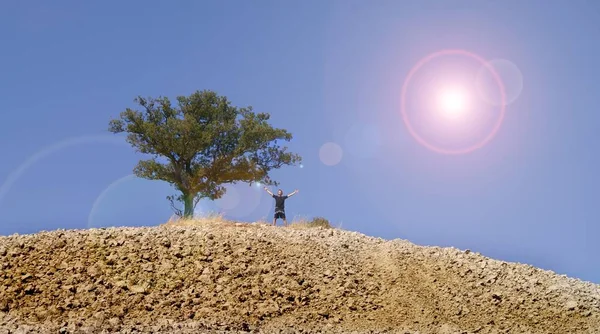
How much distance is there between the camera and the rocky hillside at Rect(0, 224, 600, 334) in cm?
1153

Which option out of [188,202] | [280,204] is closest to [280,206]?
[280,204]

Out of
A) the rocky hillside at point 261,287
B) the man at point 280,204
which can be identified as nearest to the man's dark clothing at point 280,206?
the man at point 280,204

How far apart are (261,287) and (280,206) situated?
486 inches

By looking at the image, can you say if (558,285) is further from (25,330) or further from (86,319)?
(25,330)

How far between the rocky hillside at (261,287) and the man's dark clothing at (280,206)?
7994 mm

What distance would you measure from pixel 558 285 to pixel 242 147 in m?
21.4

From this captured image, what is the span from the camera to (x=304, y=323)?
11727mm

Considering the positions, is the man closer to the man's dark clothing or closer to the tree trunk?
the man's dark clothing

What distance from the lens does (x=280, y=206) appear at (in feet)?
82.8

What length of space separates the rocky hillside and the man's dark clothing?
799cm

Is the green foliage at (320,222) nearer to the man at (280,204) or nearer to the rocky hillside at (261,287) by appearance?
A: the man at (280,204)

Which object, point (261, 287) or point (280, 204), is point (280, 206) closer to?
point (280, 204)

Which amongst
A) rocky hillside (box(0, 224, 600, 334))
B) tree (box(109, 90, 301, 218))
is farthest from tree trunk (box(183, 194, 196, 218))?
rocky hillside (box(0, 224, 600, 334))

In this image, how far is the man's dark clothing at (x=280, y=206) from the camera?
25016 millimetres
